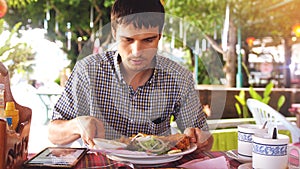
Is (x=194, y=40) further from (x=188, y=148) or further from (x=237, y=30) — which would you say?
(x=237, y=30)

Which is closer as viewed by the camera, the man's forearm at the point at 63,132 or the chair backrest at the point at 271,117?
the man's forearm at the point at 63,132

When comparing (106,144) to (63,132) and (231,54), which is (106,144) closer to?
(63,132)

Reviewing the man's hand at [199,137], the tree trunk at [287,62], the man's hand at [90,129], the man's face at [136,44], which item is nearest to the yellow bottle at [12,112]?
the man's hand at [90,129]

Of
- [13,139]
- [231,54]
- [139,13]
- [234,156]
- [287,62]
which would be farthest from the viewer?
[287,62]

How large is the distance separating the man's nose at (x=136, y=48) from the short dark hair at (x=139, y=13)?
69mm

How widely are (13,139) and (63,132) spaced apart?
45 centimetres

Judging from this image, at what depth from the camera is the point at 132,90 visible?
1.65 metres

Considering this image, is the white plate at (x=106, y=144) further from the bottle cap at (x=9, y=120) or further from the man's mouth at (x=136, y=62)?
the man's mouth at (x=136, y=62)

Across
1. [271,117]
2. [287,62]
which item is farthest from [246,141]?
[287,62]

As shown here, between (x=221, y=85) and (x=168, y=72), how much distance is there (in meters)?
Answer: 0.43

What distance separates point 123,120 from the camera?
1612mm

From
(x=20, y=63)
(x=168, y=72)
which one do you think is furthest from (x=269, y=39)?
(x=168, y=72)

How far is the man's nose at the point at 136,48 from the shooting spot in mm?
1374

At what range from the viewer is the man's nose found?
137cm
